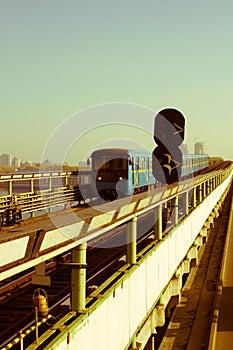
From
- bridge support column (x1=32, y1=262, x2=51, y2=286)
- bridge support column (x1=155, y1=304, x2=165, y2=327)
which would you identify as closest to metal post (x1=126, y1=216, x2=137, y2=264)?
bridge support column (x1=155, y1=304, x2=165, y2=327)

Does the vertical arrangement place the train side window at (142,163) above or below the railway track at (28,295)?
above

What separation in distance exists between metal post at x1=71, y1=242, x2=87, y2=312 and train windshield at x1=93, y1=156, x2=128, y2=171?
1951 cm

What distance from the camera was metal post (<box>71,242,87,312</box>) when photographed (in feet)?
15.2

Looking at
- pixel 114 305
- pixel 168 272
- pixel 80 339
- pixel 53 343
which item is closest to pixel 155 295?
pixel 168 272

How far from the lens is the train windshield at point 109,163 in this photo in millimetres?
24327

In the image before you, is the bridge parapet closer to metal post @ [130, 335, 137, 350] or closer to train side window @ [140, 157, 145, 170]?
metal post @ [130, 335, 137, 350]

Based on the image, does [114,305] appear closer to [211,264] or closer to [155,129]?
[155,129]

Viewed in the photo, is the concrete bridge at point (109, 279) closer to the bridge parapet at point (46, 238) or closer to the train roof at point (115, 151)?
the bridge parapet at point (46, 238)

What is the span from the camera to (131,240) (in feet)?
22.6

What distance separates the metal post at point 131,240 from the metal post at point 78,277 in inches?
84.5

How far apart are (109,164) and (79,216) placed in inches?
810

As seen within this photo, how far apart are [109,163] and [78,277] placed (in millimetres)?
20378

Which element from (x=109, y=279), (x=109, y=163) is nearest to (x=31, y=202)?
(x=109, y=163)

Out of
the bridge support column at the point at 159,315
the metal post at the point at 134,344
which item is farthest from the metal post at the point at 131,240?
the bridge support column at the point at 159,315
